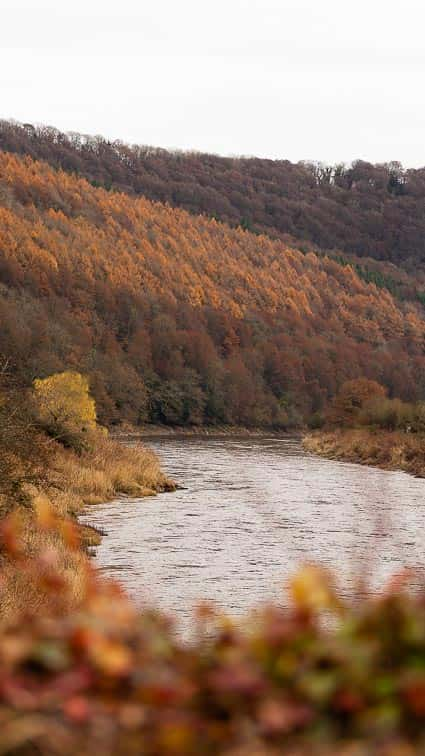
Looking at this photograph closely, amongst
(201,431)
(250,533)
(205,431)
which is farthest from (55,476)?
(205,431)

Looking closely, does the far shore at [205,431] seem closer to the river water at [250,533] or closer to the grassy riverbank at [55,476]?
the grassy riverbank at [55,476]

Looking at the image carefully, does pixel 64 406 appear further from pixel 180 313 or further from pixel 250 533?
pixel 180 313

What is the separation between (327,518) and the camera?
2748 cm

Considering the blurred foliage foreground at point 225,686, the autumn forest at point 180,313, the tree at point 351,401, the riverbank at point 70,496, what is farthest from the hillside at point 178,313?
the blurred foliage foreground at point 225,686

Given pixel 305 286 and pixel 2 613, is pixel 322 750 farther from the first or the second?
pixel 305 286

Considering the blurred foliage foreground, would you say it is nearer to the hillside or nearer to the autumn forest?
the hillside

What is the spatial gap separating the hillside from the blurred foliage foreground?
57809 millimetres

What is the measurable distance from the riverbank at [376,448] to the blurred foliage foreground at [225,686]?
139ft

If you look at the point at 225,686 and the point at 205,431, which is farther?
the point at 205,431

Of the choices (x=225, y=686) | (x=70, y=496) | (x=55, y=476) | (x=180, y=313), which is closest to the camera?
(x=225, y=686)

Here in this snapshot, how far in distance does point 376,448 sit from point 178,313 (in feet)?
254

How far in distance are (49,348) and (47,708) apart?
3394 inches

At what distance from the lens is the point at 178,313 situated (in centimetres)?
12988

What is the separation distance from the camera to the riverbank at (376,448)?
→ 49.2 metres
